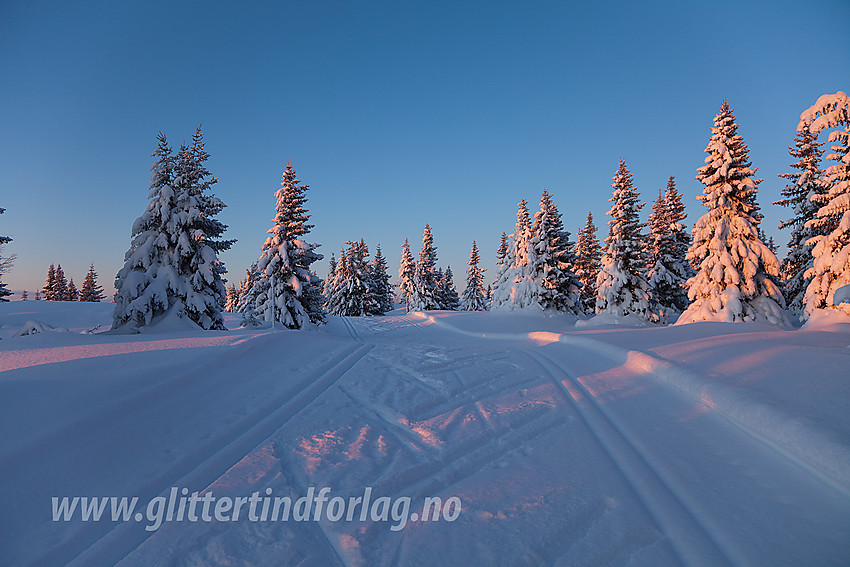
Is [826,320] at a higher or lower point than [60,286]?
lower

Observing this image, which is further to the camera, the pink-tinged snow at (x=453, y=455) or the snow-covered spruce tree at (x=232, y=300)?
the snow-covered spruce tree at (x=232, y=300)

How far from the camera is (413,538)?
2.49 metres

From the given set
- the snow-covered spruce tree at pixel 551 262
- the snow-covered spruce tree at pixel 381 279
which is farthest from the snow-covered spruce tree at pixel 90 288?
the snow-covered spruce tree at pixel 551 262

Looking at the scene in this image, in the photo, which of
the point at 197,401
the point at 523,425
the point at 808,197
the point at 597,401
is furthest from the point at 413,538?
the point at 808,197

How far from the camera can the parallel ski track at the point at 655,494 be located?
7.57 ft

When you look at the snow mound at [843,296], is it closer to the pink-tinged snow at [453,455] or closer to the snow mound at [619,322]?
the pink-tinged snow at [453,455]

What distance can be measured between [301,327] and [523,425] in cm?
1824

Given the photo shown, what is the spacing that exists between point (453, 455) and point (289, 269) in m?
19.5

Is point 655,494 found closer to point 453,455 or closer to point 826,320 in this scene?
point 453,455

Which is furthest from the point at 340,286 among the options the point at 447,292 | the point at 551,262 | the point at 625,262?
the point at 625,262

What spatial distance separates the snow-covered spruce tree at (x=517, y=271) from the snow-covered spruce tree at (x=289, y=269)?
15587 mm

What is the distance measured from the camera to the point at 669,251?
1085 inches

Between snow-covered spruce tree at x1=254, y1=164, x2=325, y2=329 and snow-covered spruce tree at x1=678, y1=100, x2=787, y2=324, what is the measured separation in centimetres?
2145

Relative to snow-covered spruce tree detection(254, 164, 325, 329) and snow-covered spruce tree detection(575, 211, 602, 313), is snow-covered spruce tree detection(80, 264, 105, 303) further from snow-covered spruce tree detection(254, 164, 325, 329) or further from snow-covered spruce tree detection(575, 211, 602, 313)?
snow-covered spruce tree detection(575, 211, 602, 313)
